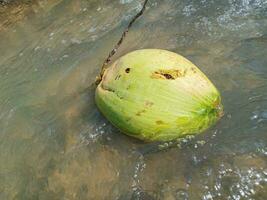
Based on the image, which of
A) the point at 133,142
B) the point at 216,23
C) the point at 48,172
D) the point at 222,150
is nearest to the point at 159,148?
the point at 133,142

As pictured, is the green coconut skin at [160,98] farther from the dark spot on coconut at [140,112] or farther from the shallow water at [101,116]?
the shallow water at [101,116]

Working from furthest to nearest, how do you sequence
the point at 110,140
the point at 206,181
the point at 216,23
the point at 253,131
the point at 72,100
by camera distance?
the point at 216,23
the point at 72,100
the point at 110,140
the point at 253,131
the point at 206,181

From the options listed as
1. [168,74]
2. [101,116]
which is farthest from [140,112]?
[101,116]

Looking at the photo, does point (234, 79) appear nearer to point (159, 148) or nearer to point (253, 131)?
point (253, 131)

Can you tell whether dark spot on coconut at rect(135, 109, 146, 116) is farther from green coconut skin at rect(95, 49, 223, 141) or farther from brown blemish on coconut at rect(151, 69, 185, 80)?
brown blemish on coconut at rect(151, 69, 185, 80)

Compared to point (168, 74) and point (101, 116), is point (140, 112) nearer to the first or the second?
point (168, 74)

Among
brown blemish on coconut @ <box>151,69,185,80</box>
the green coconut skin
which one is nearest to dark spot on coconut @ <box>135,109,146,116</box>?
the green coconut skin
